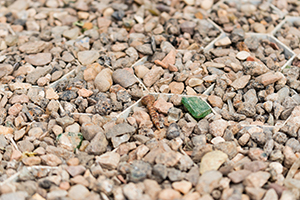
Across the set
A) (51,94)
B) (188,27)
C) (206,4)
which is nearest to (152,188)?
(51,94)

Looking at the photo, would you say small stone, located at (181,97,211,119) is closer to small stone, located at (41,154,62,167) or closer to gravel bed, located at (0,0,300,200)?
gravel bed, located at (0,0,300,200)

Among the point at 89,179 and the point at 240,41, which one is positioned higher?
the point at 240,41

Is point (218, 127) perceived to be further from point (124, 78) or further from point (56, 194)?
point (56, 194)

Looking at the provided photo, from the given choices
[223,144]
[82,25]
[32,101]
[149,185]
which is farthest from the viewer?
[82,25]

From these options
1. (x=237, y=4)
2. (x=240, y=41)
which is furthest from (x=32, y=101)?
(x=237, y=4)

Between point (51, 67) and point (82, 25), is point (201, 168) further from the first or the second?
point (82, 25)

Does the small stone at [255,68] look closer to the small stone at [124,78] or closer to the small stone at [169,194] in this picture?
the small stone at [124,78]
